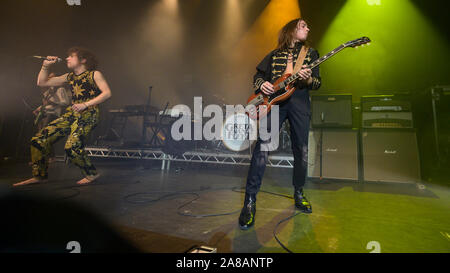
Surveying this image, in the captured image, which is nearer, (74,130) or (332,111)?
(74,130)

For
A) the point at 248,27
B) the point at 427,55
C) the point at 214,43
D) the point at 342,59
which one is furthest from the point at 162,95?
the point at 427,55

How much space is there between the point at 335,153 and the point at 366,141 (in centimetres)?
53

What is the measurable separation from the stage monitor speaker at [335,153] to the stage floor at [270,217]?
0.40 metres

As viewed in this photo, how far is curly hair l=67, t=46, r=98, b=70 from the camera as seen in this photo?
3034 mm

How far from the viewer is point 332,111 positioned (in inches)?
145

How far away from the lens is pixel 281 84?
1.94 metres

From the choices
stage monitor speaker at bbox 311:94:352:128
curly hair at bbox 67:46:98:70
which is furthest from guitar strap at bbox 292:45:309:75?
curly hair at bbox 67:46:98:70

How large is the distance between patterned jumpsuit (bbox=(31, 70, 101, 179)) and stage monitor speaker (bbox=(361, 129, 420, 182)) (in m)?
Answer: 4.36

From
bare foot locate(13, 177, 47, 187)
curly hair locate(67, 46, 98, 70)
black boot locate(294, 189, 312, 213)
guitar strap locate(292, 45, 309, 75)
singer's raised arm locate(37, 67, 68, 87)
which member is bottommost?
black boot locate(294, 189, 312, 213)

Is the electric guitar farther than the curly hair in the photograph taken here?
No

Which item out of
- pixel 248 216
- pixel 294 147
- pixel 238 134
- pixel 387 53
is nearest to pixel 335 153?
pixel 294 147

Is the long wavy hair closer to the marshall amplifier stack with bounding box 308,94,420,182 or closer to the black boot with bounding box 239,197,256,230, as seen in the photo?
the black boot with bounding box 239,197,256,230

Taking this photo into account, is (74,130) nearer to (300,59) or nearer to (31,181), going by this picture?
(31,181)
